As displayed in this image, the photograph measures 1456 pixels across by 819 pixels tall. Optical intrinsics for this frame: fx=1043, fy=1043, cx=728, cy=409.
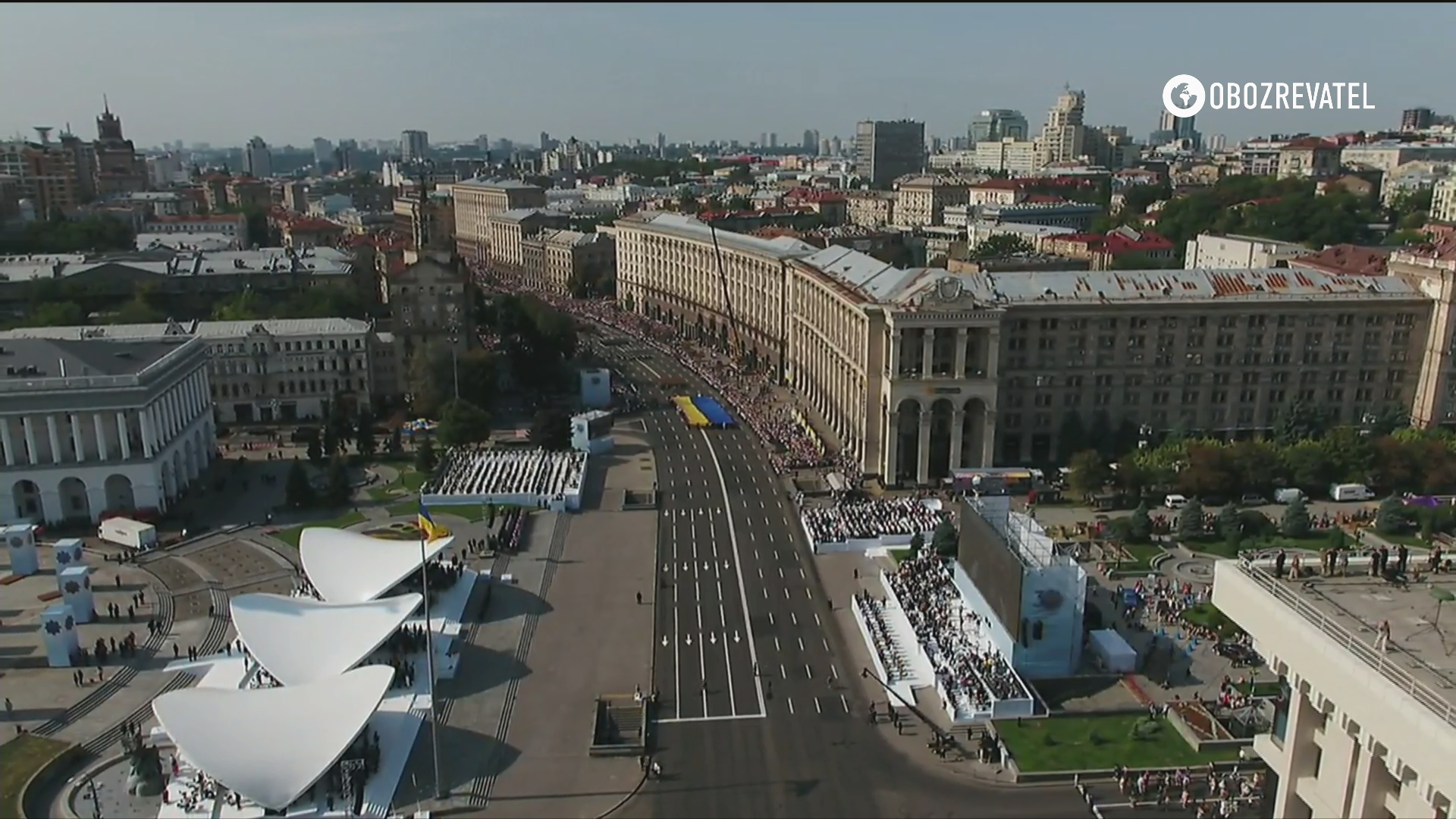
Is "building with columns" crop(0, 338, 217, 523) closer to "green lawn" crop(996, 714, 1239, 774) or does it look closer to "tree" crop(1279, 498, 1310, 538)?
"green lawn" crop(996, 714, 1239, 774)

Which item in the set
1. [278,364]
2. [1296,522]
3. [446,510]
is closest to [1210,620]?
[1296,522]

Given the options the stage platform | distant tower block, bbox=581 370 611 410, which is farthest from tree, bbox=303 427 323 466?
the stage platform

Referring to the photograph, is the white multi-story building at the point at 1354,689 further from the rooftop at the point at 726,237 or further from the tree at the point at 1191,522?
the rooftop at the point at 726,237

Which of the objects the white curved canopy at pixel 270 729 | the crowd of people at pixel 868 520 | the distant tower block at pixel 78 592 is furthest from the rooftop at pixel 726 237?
the white curved canopy at pixel 270 729

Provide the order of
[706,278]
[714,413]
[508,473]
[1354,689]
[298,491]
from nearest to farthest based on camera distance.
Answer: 1. [1354,689]
2. [298,491]
3. [508,473]
4. [714,413]
5. [706,278]

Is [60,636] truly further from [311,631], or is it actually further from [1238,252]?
[1238,252]

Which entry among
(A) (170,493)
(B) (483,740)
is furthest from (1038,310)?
(A) (170,493)

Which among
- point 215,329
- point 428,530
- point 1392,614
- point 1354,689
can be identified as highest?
point 1392,614
